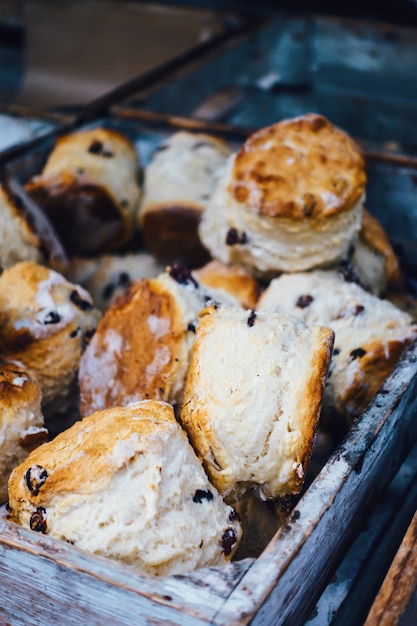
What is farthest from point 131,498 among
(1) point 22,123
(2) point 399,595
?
(1) point 22,123

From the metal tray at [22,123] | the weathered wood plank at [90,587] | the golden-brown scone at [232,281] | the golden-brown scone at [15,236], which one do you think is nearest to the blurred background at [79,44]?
the metal tray at [22,123]

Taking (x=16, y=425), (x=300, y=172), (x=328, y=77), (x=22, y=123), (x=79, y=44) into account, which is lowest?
(x=79, y=44)

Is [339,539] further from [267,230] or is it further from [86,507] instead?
[267,230]

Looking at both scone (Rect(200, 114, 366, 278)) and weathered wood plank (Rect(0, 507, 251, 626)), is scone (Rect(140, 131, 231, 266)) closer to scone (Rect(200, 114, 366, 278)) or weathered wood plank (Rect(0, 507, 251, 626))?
scone (Rect(200, 114, 366, 278))

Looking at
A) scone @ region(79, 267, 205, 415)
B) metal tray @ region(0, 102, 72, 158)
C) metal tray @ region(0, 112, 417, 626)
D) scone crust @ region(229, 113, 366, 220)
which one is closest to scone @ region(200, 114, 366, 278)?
scone crust @ region(229, 113, 366, 220)

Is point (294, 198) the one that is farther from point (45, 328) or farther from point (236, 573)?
point (236, 573)

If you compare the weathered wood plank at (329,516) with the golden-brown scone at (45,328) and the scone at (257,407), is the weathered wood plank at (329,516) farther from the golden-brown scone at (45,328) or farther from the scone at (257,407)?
the golden-brown scone at (45,328)
